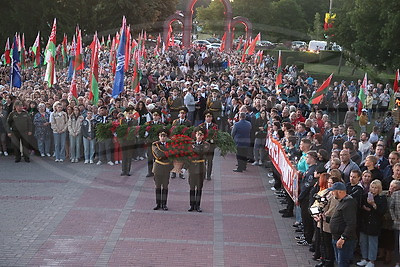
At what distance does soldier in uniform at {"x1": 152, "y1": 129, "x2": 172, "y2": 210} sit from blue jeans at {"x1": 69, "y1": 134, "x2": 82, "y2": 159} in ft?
17.4

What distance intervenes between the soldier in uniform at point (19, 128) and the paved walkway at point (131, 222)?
0.88 metres

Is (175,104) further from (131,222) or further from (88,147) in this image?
(131,222)


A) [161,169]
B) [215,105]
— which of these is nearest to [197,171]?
[161,169]

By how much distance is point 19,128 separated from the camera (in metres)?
18.2

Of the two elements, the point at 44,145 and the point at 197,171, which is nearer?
the point at 197,171

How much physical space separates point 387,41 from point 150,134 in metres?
20.5

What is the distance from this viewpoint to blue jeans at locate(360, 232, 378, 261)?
1037cm

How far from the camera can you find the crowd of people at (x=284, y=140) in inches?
396

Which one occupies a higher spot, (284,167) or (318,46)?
(318,46)

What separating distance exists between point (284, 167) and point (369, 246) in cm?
392

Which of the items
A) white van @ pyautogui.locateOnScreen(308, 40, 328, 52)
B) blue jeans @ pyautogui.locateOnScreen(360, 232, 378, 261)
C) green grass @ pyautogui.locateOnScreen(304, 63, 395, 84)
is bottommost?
green grass @ pyautogui.locateOnScreen(304, 63, 395, 84)

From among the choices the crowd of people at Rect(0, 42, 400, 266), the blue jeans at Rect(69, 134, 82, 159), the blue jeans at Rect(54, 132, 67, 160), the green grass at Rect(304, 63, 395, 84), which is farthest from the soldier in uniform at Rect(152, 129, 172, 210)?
the green grass at Rect(304, 63, 395, 84)

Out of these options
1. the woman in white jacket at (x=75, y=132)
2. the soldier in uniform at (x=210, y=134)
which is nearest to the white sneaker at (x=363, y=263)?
the soldier in uniform at (x=210, y=134)

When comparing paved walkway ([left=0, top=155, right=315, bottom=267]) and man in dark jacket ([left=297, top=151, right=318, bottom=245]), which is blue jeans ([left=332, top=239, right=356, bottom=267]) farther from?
→ man in dark jacket ([left=297, top=151, right=318, bottom=245])
